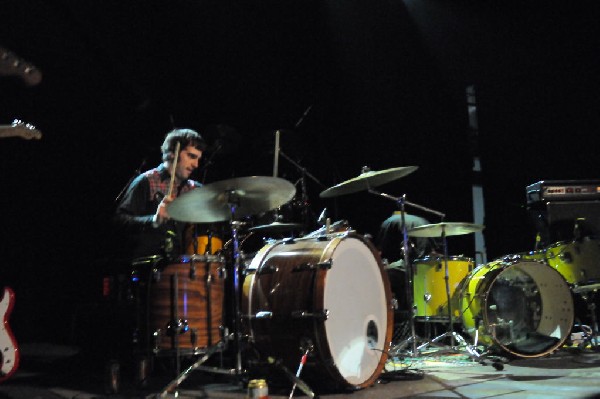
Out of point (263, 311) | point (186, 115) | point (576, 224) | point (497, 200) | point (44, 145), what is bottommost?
point (263, 311)

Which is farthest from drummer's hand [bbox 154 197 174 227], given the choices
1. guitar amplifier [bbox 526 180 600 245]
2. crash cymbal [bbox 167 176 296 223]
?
guitar amplifier [bbox 526 180 600 245]

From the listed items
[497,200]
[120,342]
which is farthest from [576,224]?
[120,342]

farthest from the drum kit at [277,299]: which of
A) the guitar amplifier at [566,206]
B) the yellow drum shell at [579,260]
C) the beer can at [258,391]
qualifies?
the guitar amplifier at [566,206]

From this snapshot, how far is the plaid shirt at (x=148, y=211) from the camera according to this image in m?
4.30

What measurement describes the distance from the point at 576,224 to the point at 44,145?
6.45 m

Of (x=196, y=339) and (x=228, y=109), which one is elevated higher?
(x=228, y=109)

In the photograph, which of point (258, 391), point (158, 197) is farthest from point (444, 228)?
point (258, 391)

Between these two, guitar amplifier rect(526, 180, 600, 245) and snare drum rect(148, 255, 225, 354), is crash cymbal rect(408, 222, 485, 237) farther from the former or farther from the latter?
snare drum rect(148, 255, 225, 354)

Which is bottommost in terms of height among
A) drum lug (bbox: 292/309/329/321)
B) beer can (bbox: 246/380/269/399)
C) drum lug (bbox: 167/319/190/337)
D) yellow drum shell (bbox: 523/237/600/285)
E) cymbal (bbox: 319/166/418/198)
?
beer can (bbox: 246/380/269/399)

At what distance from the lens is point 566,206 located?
6270mm

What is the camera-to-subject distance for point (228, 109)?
26.1 feet

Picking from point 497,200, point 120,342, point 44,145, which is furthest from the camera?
point 497,200

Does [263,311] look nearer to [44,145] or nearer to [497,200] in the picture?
[44,145]

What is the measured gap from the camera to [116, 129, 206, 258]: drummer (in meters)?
4.29
